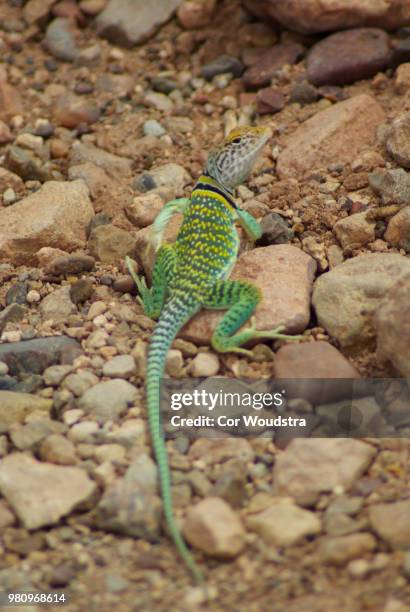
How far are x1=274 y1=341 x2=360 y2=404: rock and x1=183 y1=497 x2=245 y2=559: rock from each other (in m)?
0.92

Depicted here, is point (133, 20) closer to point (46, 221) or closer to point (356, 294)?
point (46, 221)

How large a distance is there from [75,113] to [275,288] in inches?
121

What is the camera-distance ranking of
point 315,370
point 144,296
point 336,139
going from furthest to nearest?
point 336,139 → point 144,296 → point 315,370

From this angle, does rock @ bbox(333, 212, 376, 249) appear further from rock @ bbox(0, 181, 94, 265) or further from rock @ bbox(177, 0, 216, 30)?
rock @ bbox(177, 0, 216, 30)

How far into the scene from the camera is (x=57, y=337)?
15.3 feet

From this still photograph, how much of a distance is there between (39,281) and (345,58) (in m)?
3.14

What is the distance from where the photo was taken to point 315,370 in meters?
4.11

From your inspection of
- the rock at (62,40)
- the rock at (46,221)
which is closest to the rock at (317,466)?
the rock at (46,221)

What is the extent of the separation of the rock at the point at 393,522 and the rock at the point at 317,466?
0.26 meters

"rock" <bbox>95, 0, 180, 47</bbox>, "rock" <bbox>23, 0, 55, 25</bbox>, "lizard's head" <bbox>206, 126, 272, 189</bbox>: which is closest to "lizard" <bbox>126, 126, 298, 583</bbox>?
"lizard's head" <bbox>206, 126, 272, 189</bbox>

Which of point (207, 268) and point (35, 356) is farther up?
point (207, 268)

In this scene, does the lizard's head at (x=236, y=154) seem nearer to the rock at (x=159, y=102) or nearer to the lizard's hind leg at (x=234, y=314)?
the lizard's hind leg at (x=234, y=314)

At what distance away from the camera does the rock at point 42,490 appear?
3527 millimetres

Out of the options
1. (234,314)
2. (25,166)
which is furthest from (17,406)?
(25,166)
